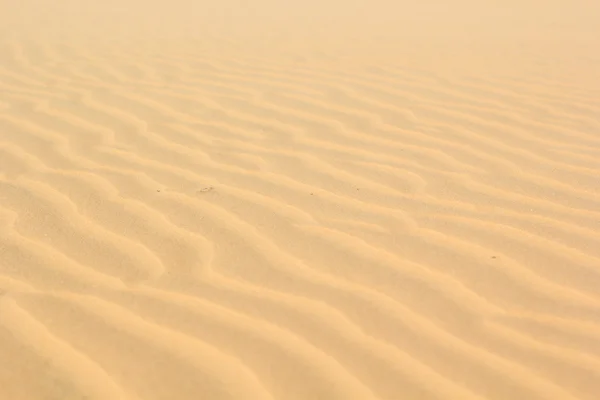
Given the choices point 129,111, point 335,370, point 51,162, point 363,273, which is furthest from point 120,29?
point 335,370

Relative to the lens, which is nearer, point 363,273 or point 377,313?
point 377,313

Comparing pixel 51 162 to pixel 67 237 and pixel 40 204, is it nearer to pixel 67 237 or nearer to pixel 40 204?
pixel 40 204

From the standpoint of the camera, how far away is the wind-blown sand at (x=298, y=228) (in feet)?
7.77

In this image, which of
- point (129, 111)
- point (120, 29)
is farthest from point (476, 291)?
point (120, 29)

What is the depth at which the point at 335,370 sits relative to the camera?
234 cm

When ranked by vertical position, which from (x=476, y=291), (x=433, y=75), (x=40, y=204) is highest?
(x=433, y=75)

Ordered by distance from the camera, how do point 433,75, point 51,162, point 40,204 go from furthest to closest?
point 433,75, point 51,162, point 40,204

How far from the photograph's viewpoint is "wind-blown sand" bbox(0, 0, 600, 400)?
2367 mm

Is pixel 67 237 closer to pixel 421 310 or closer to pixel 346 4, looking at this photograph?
pixel 421 310

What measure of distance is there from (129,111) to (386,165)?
73.9 inches

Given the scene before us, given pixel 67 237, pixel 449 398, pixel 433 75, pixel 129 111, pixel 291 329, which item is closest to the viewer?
pixel 449 398

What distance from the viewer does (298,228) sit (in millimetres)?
3227

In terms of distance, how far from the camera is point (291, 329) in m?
2.54

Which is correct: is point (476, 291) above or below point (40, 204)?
above
